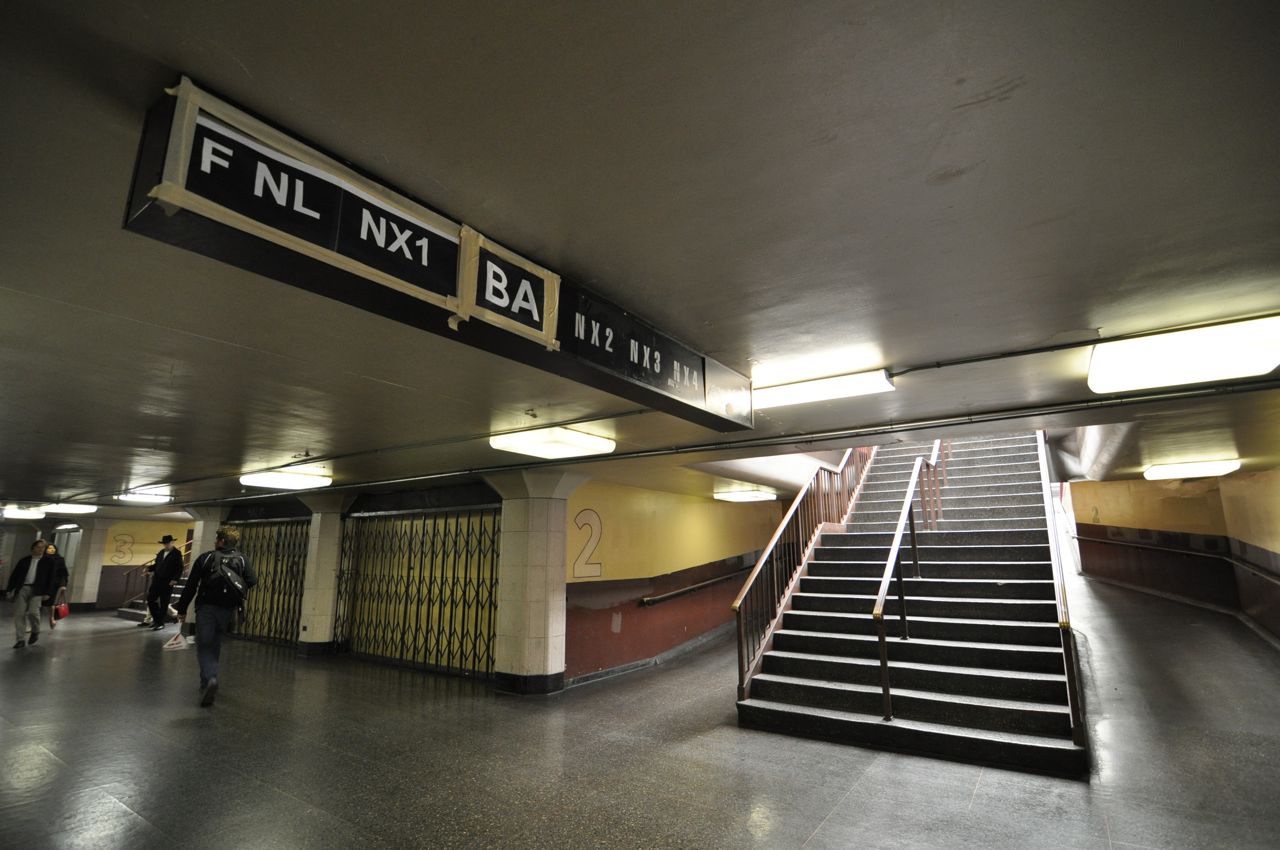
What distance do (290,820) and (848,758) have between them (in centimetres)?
403

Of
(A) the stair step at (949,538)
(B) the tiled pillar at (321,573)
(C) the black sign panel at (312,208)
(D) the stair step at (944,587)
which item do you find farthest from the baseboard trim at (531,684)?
(C) the black sign panel at (312,208)

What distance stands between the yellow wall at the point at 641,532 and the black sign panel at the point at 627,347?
5453 millimetres

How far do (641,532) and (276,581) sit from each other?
7524 mm

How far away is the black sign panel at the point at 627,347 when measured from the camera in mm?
2408

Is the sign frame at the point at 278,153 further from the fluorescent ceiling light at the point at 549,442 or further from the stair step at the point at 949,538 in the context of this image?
the stair step at the point at 949,538

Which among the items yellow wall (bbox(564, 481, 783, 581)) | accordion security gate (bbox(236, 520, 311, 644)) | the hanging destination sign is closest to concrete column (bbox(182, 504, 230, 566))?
accordion security gate (bbox(236, 520, 311, 644))

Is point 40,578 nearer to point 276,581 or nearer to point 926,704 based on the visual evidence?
point 276,581

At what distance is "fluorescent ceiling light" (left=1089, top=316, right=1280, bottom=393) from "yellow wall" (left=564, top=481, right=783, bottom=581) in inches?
251

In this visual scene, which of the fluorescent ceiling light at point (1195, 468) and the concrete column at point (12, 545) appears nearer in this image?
the fluorescent ceiling light at point (1195, 468)

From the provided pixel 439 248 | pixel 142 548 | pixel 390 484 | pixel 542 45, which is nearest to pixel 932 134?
pixel 542 45

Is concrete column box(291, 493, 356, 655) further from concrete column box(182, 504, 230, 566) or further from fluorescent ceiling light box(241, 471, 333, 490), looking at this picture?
concrete column box(182, 504, 230, 566)

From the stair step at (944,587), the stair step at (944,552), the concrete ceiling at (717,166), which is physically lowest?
the stair step at (944,587)

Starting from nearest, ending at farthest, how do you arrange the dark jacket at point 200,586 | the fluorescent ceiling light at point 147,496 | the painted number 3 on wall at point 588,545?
the dark jacket at point 200,586
the painted number 3 on wall at point 588,545
the fluorescent ceiling light at point 147,496

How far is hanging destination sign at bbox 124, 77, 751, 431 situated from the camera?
4.34 feet
